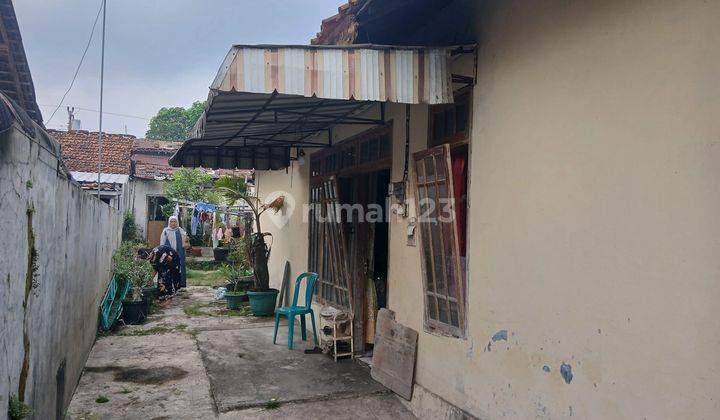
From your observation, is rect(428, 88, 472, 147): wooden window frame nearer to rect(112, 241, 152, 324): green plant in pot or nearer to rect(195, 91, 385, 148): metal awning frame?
rect(195, 91, 385, 148): metal awning frame

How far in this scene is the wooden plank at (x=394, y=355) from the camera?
15.5 ft

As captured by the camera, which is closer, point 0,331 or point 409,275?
point 0,331

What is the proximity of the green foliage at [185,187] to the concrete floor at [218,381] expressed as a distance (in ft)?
37.3

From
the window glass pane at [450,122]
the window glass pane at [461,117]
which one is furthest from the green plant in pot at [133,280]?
the window glass pane at [461,117]

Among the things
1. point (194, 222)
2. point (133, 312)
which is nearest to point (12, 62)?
point (133, 312)

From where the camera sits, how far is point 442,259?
416 centimetres

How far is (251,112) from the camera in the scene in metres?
4.82

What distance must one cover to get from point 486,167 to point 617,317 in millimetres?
1483

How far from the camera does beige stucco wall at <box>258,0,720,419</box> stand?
7.32 ft

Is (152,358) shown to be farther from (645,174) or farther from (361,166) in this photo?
(645,174)

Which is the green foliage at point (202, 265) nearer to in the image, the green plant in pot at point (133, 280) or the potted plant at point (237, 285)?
the potted plant at point (237, 285)

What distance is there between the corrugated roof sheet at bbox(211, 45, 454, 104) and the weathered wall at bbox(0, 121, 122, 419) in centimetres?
124

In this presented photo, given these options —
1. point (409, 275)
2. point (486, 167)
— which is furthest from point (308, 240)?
point (486, 167)

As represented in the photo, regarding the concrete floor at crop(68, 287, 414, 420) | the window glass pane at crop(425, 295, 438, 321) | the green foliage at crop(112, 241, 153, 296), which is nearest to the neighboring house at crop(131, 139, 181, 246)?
the green foliage at crop(112, 241, 153, 296)
